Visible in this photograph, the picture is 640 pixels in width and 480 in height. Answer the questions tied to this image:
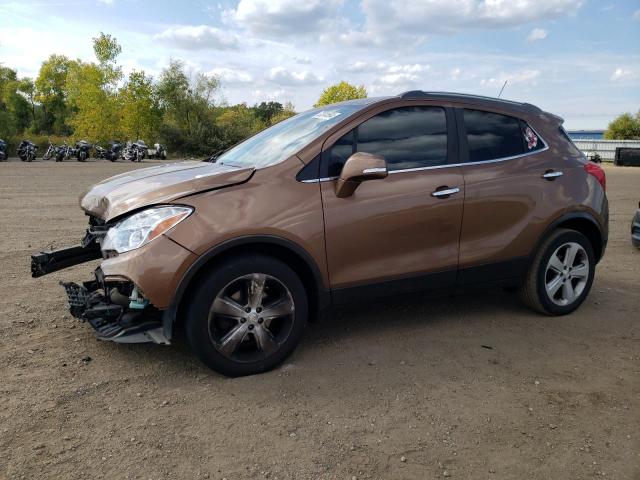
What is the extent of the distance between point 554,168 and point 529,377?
6.15 feet

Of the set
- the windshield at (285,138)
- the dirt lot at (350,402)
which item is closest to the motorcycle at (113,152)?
the dirt lot at (350,402)

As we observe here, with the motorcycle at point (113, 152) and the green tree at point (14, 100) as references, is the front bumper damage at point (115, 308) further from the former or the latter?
the green tree at point (14, 100)

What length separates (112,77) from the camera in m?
46.3

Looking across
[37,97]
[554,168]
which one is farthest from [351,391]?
[37,97]

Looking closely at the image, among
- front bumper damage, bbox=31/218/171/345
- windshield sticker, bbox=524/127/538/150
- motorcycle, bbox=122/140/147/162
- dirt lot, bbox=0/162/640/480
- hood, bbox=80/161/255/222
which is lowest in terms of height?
dirt lot, bbox=0/162/640/480

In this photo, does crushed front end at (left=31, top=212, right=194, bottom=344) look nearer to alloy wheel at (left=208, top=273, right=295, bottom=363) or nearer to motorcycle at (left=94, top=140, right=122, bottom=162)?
alloy wheel at (left=208, top=273, right=295, bottom=363)

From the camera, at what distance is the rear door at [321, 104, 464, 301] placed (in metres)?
3.71

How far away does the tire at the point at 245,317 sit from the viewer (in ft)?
10.9

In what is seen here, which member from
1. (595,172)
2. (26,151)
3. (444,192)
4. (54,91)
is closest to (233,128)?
(54,91)

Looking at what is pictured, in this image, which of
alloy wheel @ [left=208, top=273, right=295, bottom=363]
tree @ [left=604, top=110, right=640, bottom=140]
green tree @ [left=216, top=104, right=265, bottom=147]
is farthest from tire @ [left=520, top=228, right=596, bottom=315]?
tree @ [left=604, top=110, right=640, bottom=140]

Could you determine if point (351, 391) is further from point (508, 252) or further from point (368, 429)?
point (508, 252)

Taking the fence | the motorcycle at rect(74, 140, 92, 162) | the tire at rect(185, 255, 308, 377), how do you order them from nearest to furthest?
the tire at rect(185, 255, 308, 377) → the motorcycle at rect(74, 140, 92, 162) → the fence

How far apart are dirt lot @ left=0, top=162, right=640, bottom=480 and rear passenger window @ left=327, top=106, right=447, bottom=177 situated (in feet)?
4.51

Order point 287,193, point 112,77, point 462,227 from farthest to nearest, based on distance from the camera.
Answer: point 112,77
point 462,227
point 287,193
